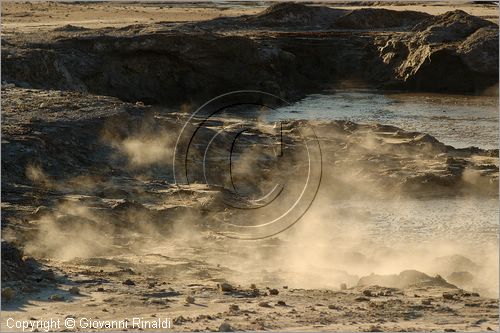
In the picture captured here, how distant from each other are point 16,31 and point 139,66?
416 cm

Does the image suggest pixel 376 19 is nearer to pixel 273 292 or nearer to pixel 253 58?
pixel 253 58

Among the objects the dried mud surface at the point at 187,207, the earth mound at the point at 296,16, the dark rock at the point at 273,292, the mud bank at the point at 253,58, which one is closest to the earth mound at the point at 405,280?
the dried mud surface at the point at 187,207

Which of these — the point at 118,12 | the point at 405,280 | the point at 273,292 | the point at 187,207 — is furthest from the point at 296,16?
the point at 273,292

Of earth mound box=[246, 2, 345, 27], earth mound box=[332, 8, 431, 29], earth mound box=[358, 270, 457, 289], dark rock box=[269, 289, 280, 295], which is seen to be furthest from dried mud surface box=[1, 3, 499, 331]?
earth mound box=[246, 2, 345, 27]

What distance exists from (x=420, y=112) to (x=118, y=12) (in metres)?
19.8

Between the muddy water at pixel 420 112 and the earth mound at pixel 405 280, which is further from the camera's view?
the muddy water at pixel 420 112

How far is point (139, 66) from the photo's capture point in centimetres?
2492

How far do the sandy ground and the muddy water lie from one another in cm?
881

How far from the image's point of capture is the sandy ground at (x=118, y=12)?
3375cm

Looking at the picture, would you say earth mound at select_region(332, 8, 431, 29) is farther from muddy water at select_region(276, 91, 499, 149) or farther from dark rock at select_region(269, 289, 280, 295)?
dark rock at select_region(269, 289, 280, 295)

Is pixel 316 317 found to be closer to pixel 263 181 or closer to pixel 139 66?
pixel 263 181

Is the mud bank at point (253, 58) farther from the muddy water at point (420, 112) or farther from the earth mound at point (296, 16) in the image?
the muddy water at point (420, 112)

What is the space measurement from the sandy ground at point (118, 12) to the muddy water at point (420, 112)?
347 inches

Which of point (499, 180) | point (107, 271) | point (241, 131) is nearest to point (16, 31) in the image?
point (241, 131)
